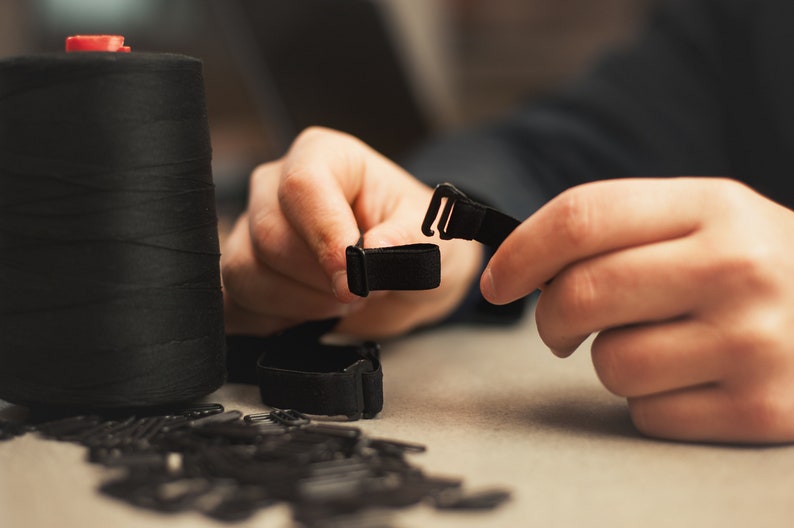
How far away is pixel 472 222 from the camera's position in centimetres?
59

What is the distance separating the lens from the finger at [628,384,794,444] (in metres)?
0.54

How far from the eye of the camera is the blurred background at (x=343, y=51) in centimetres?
152

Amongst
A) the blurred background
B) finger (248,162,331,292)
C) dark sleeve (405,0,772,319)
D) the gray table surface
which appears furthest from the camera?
the blurred background

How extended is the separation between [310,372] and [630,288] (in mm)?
255

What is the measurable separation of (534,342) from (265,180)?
1.20 ft

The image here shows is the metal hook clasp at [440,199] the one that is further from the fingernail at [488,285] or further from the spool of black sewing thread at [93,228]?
the spool of black sewing thread at [93,228]

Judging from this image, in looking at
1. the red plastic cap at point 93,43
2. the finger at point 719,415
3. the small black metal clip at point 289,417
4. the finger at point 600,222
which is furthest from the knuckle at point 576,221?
the red plastic cap at point 93,43

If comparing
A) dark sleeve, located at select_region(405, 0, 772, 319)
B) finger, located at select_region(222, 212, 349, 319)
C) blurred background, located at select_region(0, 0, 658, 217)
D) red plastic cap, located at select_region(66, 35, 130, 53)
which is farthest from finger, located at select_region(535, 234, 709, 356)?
blurred background, located at select_region(0, 0, 658, 217)

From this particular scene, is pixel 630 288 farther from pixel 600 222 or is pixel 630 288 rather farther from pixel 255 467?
pixel 255 467

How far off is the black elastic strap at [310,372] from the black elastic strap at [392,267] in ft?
0.25

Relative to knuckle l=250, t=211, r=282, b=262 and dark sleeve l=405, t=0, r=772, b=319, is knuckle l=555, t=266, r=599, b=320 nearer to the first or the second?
knuckle l=250, t=211, r=282, b=262

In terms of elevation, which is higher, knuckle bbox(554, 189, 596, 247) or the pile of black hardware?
knuckle bbox(554, 189, 596, 247)

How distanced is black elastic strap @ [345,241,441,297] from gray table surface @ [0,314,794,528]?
0.36 feet

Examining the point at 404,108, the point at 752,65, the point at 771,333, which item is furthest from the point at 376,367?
the point at 404,108
